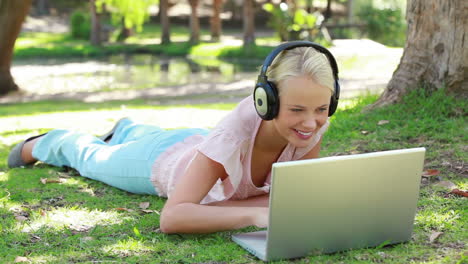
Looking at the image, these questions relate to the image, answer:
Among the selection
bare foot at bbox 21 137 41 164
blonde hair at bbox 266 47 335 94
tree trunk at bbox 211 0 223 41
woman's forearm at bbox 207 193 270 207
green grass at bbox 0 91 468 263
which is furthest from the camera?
tree trunk at bbox 211 0 223 41

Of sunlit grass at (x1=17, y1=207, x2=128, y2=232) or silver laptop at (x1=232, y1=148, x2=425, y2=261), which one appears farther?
sunlit grass at (x1=17, y1=207, x2=128, y2=232)

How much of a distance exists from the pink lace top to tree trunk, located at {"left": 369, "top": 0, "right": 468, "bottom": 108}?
2.27 m

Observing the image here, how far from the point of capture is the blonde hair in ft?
8.23

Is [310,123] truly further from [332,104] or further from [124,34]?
[124,34]

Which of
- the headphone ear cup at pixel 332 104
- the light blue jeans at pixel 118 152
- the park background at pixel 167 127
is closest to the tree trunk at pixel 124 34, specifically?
the park background at pixel 167 127

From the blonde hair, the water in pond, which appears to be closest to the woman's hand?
the blonde hair

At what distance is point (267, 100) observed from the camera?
2.54 m

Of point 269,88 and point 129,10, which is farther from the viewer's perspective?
point 129,10

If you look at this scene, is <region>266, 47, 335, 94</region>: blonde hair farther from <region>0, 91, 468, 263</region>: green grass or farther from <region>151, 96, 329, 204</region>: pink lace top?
<region>0, 91, 468, 263</region>: green grass

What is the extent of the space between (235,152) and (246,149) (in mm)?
116

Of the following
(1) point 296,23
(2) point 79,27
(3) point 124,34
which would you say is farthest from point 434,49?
(2) point 79,27

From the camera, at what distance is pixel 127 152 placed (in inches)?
150

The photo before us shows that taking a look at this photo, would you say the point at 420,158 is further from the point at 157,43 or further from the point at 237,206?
the point at 157,43

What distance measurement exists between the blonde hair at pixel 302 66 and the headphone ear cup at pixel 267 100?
0.04m
